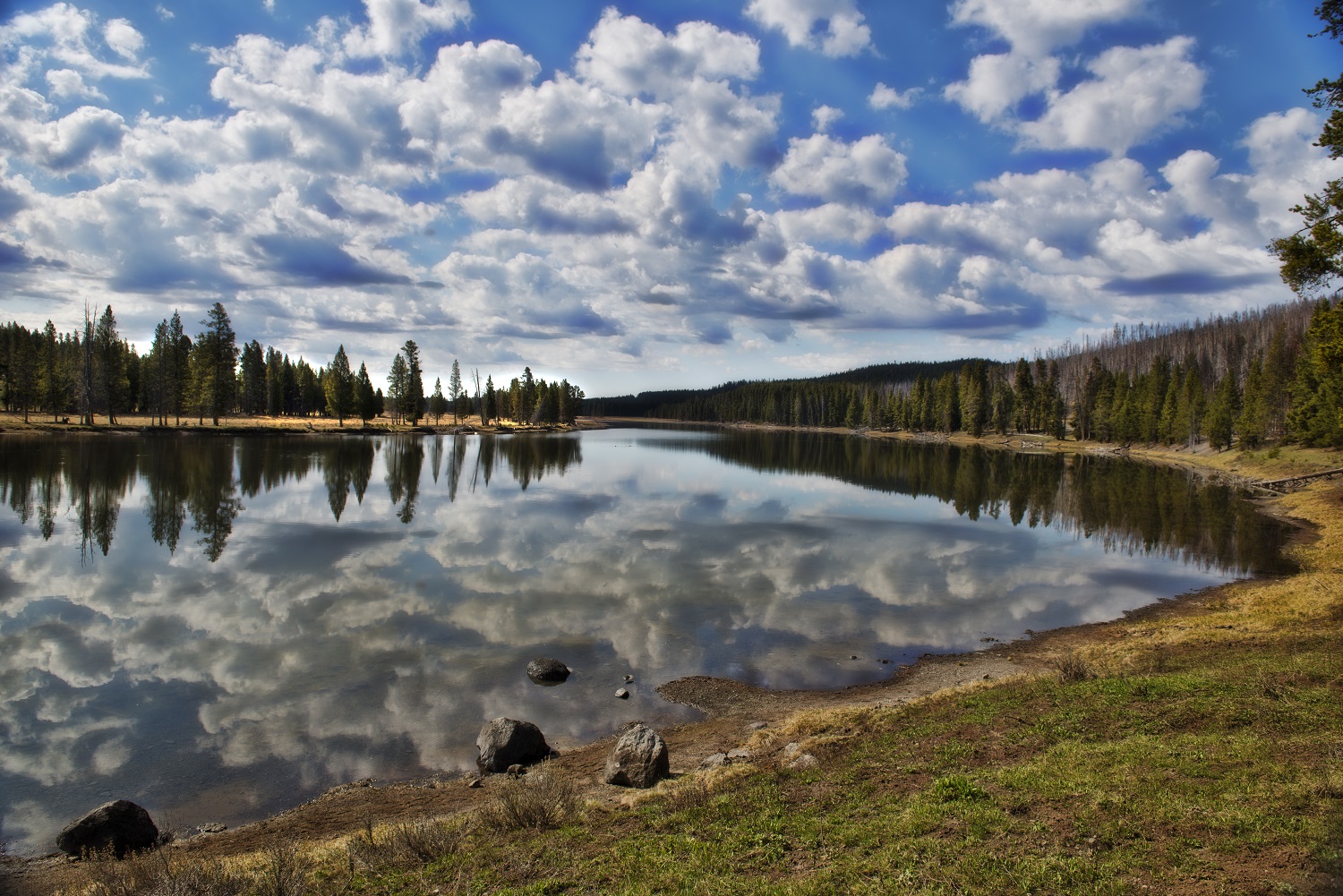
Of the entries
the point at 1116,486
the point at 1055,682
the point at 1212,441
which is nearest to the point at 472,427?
the point at 1116,486

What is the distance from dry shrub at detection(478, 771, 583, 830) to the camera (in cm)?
946

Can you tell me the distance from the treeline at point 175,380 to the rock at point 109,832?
4279 inches

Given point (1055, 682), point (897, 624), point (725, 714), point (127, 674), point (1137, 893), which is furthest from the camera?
point (897, 624)

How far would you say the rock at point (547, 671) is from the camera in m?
17.5

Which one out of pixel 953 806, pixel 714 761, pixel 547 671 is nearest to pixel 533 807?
pixel 714 761

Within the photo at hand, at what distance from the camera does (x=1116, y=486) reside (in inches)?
2504


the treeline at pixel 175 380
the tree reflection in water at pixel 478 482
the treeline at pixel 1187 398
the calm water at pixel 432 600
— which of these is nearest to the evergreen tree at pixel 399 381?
the treeline at pixel 175 380

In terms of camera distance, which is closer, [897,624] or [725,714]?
[725,714]

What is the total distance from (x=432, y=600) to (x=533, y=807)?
15968 mm

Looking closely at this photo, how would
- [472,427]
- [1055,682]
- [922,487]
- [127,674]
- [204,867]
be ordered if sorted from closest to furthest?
1. [204,867]
2. [1055,682]
3. [127,674]
4. [922,487]
5. [472,427]

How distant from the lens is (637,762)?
11.8 meters

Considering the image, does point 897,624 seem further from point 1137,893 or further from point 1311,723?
point 1137,893

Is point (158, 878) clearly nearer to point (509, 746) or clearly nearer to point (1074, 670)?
point (509, 746)

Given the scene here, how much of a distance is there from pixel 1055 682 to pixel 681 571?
646 inches
